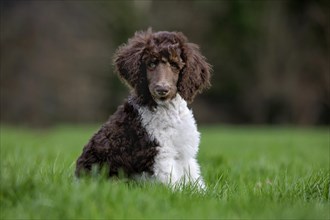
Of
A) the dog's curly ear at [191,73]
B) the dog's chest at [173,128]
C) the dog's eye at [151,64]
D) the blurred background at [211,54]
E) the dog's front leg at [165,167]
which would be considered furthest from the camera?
the blurred background at [211,54]

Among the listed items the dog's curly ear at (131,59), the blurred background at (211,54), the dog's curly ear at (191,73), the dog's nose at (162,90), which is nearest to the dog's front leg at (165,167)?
the dog's nose at (162,90)

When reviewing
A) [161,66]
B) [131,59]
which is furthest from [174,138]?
[131,59]

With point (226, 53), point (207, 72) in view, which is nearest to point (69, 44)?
point (226, 53)

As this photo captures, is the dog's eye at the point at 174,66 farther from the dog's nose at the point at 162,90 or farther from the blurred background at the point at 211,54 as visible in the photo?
the blurred background at the point at 211,54

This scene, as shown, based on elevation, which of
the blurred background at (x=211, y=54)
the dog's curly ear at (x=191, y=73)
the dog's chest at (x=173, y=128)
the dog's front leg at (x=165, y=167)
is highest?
the blurred background at (x=211, y=54)

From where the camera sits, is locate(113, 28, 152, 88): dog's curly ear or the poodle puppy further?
locate(113, 28, 152, 88): dog's curly ear

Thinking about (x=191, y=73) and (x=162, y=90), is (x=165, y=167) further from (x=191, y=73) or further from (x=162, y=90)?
(x=191, y=73)

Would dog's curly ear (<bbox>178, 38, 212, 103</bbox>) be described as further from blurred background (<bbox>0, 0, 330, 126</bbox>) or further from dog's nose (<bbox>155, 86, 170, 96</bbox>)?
blurred background (<bbox>0, 0, 330, 126</bbox>)

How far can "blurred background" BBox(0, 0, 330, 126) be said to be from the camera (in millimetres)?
25484

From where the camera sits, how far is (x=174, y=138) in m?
5.29

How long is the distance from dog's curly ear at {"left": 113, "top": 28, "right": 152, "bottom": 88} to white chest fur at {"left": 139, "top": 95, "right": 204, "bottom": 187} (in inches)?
13.6

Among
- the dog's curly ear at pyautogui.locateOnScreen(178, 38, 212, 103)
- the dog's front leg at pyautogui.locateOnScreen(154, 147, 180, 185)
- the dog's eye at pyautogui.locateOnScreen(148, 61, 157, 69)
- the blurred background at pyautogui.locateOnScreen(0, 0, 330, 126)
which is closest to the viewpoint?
the dog's front leg at pyautogui.locateOnScreen(154, 147, 180, 185)

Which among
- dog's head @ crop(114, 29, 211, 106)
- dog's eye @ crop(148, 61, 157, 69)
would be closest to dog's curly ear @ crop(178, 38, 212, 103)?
dog's head @ crop(114, 29, 211, 106)

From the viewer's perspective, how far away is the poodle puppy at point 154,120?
203 inches
